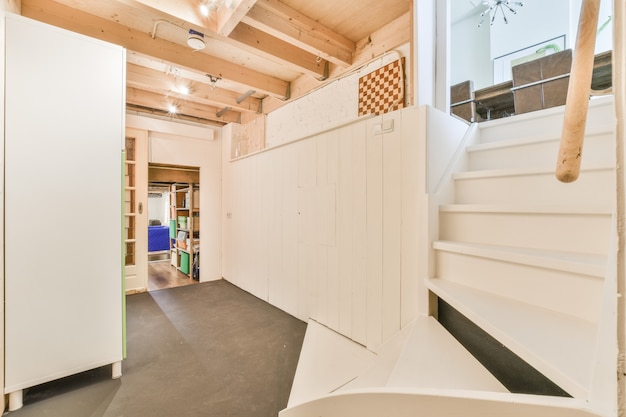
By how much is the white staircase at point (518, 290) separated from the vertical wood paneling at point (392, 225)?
9.1 inches

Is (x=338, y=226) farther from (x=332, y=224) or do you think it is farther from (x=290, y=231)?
(x=290, y=231)

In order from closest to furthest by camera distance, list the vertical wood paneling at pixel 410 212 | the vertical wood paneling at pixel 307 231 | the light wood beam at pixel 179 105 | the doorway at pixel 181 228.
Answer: the vertical wood paneling at pixel 410 212 → the vertical wood paneling at pixel 307 231 → the light wood beam at pixel 179 105 → the doorway at pixel 181 228

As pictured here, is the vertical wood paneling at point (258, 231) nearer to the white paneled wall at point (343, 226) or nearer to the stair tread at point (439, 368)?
the white paneled wall at point (343, 226)

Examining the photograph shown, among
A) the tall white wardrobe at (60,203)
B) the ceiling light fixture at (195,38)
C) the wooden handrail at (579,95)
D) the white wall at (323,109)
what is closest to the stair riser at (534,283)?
the wooden handrail at (579,95)

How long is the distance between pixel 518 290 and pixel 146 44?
131 inches

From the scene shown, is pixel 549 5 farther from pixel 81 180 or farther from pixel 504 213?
pixel 81 180

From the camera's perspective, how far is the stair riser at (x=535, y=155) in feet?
4.08

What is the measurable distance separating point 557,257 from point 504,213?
12.9 inches

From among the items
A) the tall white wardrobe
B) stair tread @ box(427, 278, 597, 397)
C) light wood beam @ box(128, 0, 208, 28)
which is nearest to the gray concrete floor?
the tall white wardrobe

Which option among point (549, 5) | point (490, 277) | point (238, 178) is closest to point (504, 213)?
point (490, 277)

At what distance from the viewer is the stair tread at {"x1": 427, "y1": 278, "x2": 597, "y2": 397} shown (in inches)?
25.1

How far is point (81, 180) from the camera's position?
5.72ft

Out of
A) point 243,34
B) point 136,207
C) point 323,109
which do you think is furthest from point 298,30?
point 136,207

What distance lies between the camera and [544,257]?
1014 millimetres
